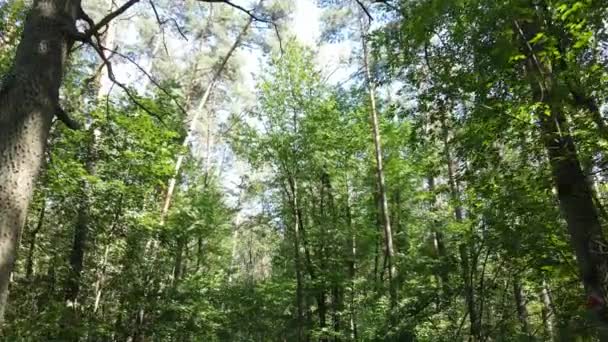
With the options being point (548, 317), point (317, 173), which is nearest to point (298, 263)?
point (317, 173)

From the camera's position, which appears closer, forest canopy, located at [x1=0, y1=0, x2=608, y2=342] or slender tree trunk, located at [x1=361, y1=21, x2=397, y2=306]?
forest canopy, located at [x1=0, y1=0, x2=608, y2=342]

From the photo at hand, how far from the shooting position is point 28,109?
198 cm

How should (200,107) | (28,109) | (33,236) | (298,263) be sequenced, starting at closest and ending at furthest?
1. (28,109)
2. (33,236)
3. (298,263)
4. (200,107)

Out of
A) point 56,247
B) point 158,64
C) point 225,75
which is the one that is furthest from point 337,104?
point 56,247

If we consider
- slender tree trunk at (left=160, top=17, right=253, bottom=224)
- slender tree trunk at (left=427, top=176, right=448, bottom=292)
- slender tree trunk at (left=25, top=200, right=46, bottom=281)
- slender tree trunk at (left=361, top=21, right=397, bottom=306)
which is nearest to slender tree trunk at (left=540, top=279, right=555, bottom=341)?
slender tree trunk at (left=427, top=176, right=448, bottom=292)

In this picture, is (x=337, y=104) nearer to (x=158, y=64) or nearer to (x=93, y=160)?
(x=158, y=64)

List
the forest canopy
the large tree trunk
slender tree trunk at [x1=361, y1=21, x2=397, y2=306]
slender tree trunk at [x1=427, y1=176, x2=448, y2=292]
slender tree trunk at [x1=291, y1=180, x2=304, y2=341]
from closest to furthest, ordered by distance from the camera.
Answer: the large tree trunk < the forest canopy < slender tree trunk at [x1=427, y1=176, x2=448, y2=292] < slender tree trunk at [x1=361, y1=21, x2=397, y2=306] < slender tree trunk at [x1=291, y1=180, x2=304, y2=341]

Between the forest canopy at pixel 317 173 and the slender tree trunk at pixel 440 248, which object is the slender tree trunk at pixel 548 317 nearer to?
the forest canopy at pixel 317 173

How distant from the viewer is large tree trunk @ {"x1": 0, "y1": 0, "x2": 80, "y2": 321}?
1.84 m

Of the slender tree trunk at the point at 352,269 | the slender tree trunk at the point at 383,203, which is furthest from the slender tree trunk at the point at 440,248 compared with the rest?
the slender tree trunk at the point at 352,269

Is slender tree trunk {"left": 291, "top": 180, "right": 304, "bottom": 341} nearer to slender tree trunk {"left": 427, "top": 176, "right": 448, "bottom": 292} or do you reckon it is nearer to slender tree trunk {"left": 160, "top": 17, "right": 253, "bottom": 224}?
slender tree trunk {"left": 160, "top": 17, "right": 253, "bottom": 224}

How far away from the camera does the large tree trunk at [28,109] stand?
1.84 m

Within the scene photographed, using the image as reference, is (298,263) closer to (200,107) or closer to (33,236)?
(200,107)

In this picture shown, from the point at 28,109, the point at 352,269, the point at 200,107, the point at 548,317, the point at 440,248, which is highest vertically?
the point at 200,107
